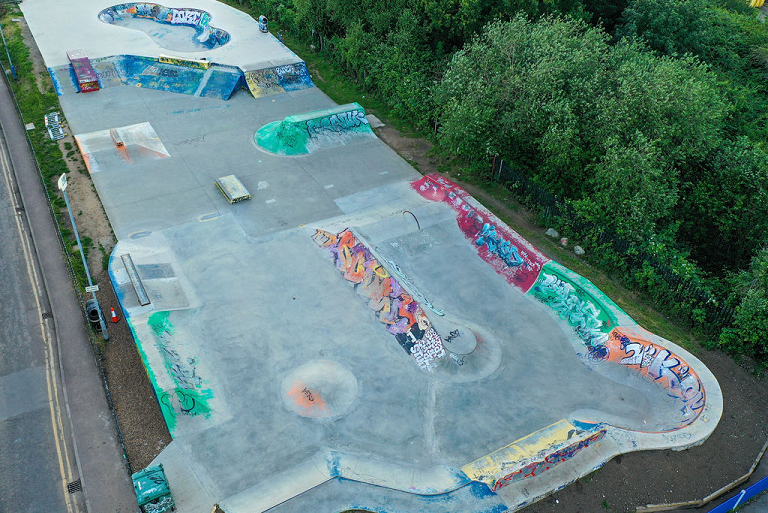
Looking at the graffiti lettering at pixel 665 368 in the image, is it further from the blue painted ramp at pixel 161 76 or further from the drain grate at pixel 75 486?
the blue painted ramp at pixel 161 76

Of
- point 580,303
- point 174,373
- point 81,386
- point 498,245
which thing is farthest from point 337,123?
point 81,386

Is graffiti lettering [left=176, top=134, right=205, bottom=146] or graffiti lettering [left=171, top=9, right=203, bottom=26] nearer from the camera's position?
graffiti lettering [left=176, top=134, right=205, bottom=146]

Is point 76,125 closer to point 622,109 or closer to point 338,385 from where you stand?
point 338,385

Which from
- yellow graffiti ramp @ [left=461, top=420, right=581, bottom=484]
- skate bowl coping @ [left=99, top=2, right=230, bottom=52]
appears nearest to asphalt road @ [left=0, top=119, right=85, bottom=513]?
yellow graffiti ramp @ [left=461, top=420, right=581, bottom=484]

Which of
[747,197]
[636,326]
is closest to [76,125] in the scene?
[636,326]

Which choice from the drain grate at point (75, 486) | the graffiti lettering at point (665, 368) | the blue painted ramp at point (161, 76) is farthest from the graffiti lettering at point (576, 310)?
the blue painted ramp at point (161, 76)

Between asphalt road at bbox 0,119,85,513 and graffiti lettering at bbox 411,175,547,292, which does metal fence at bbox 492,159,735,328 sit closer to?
graffiti lettering at bbox 411,175,547,292

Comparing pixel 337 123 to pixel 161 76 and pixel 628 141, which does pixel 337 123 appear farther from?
pixel 628 141
